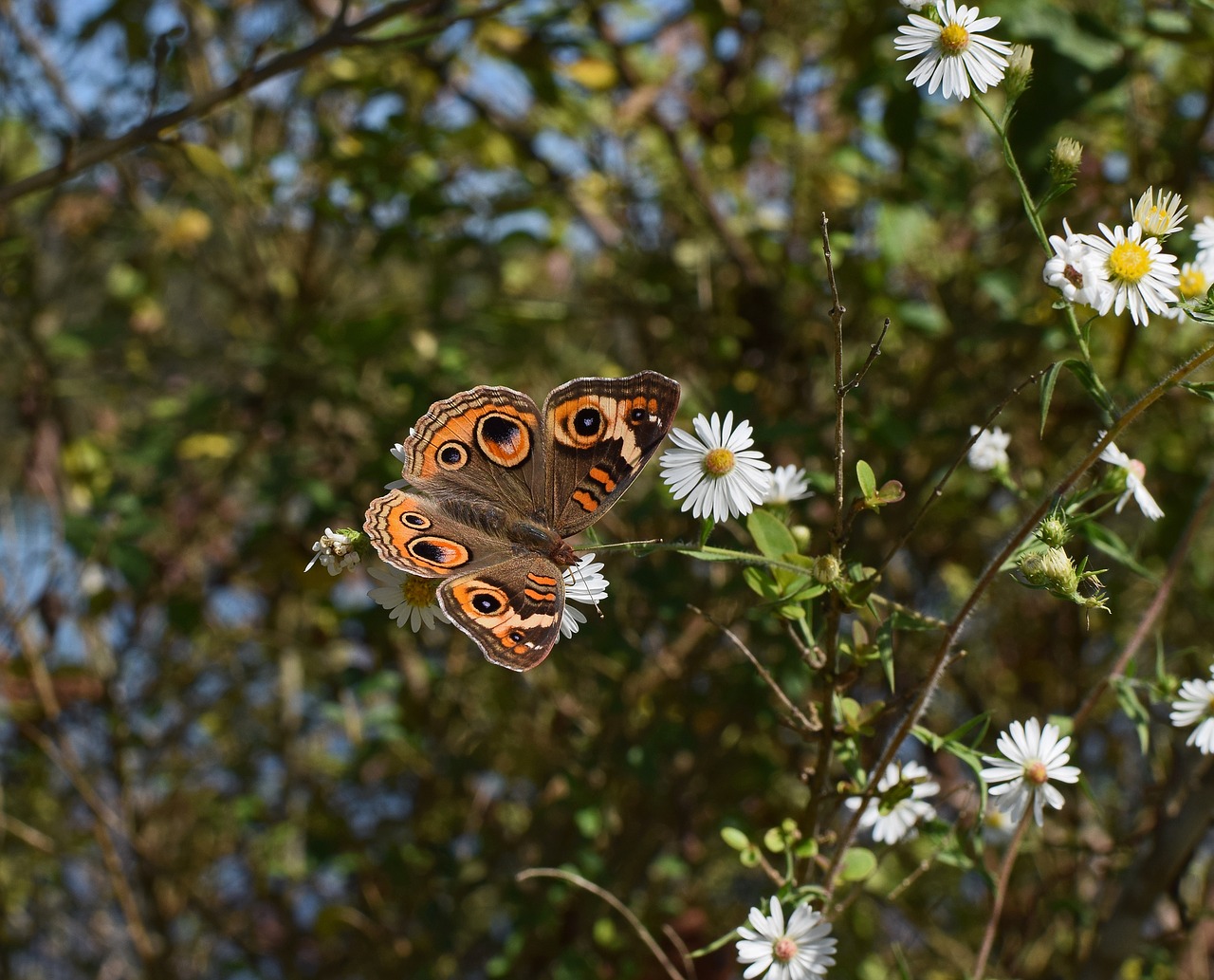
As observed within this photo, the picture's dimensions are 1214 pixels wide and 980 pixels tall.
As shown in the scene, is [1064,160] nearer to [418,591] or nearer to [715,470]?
[715,470]

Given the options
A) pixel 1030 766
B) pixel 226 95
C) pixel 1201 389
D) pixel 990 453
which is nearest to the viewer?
pixel 1201 389

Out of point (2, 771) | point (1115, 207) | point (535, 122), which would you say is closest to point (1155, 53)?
point (1115, 207)

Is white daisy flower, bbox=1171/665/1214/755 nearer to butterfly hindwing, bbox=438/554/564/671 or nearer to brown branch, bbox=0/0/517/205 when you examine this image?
butterfly hindwing, bbox=438/554/564/671

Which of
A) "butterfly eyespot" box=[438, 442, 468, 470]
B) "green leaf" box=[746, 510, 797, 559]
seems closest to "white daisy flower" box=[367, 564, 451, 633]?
"butterfly eyespot" box=[438, 442, 468, 470]

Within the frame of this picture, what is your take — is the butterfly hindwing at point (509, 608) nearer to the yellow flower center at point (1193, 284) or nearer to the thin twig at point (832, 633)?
the thin twig at point (832, 633)

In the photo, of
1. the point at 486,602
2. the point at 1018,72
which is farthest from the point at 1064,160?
the point at 486,602

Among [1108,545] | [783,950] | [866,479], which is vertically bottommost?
[783,950]
